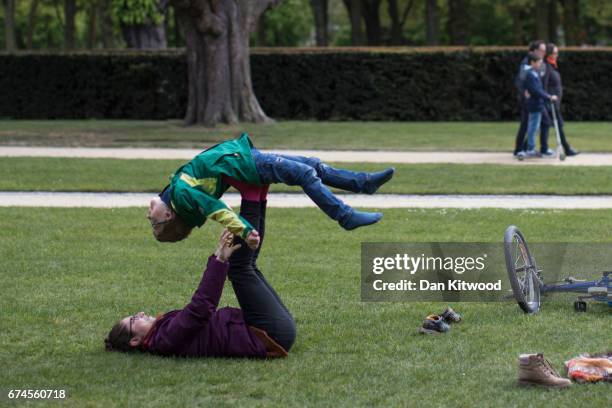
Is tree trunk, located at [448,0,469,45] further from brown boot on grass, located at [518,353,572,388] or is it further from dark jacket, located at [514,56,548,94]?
brown boot on grass, located at [518,353,572,388]

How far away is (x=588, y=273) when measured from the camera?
8414 mm

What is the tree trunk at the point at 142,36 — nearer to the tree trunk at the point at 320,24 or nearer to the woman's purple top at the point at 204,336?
the tree trunk at the point at 320,24

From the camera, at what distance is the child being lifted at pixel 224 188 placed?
20.8 feet

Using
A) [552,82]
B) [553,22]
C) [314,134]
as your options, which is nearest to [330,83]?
[314,134]

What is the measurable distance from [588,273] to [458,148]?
1388 cm

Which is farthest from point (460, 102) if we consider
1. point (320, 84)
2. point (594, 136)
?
point (594, 136)

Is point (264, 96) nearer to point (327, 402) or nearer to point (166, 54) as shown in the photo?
point (166, 54)

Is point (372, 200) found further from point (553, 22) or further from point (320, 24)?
point (553, 22)

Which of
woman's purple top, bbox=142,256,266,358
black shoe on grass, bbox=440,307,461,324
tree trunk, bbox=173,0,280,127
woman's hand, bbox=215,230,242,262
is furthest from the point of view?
tree trunk, bbox=173,0,280,127

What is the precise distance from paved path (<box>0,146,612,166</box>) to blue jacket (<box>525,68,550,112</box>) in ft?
3.03

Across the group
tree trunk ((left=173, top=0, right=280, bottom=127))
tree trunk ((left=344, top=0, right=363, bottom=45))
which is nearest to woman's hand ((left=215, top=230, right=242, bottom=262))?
tree trunk ((left=173, top=0, right=280, bottom=127))

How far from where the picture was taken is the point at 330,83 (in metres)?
32.2

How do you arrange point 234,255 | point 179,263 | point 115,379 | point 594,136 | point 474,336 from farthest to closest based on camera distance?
point 594,136 → point 179,263 → point 474,336 → point 234,255 → point 115,379

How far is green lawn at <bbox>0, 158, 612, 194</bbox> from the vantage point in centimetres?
1527
